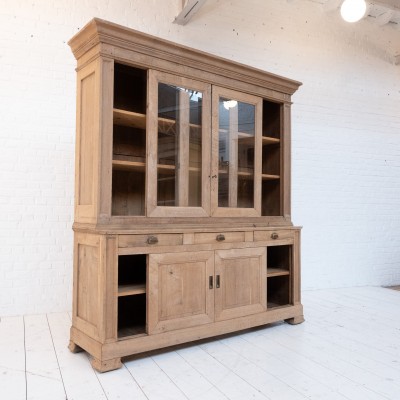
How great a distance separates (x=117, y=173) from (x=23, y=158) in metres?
1.01

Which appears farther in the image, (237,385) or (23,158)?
(23,158)

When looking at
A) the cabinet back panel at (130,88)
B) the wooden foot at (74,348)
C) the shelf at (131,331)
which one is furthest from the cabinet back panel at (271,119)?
the wooden foot at (74,348)

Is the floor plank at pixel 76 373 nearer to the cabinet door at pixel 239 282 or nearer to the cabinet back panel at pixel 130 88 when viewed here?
the cabinet door at pixel 239 282

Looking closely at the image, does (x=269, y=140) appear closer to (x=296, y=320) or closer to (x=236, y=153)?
(x=236, y=153)

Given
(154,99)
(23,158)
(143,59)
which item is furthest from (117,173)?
(23,158)

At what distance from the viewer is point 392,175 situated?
16.6 ft

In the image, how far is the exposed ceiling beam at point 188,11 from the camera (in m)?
3.53

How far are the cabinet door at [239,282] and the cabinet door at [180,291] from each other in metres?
0.08

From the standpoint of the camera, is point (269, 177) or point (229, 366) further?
point (269, 177)

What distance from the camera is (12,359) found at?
2.28 meters

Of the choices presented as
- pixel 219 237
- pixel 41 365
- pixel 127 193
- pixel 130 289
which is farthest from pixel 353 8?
pixel 41 365

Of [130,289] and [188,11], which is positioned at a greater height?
[188,11]

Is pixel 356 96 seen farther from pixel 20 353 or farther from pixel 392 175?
pixel 20 353

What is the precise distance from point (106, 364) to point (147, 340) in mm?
279
